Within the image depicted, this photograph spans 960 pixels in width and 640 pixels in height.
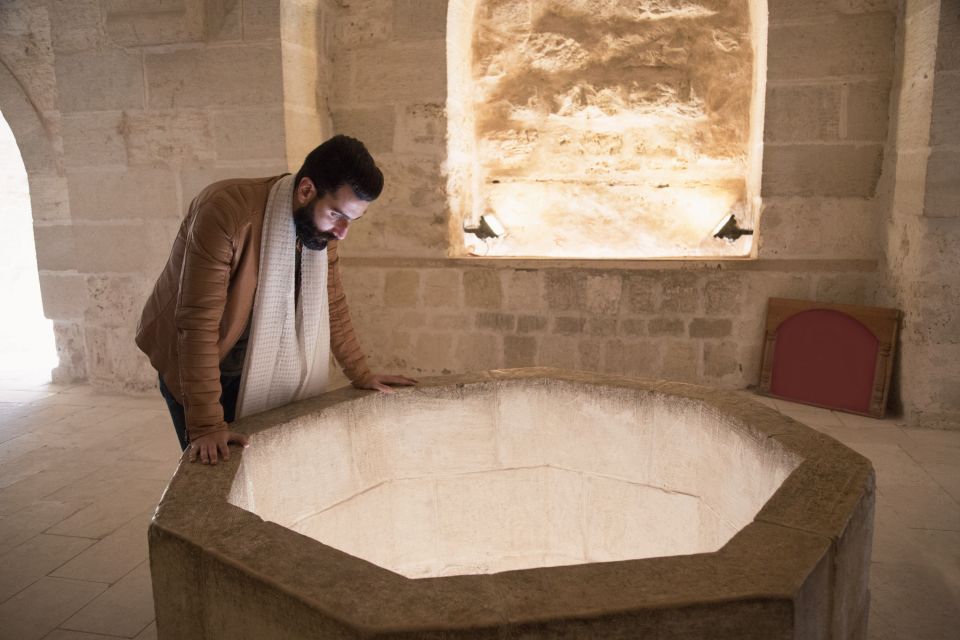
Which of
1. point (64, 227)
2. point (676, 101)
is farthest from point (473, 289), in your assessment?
point (64, 227)

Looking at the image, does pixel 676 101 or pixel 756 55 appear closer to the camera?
pixel 756 55

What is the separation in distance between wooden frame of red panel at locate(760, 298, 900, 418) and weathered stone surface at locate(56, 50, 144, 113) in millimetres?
3930

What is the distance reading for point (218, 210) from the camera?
1.94 m

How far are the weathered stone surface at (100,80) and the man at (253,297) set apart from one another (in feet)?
8.82

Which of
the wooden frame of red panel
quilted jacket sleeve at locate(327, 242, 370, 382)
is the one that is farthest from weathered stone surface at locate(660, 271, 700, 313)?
quilted jacket sleeve at locate(327, 242, 370, 382)

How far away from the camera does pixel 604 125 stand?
4.93 metres

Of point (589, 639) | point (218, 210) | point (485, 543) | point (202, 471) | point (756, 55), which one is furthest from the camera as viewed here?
point (756, 55)

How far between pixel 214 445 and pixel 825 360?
3446mm

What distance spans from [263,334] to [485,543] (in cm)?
107

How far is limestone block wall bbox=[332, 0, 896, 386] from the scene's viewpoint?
4004 mm

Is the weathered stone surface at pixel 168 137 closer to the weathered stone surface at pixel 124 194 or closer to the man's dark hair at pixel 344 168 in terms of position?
the weathered stone surface at pixel 124 194

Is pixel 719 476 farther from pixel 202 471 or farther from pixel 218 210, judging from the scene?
pixel 218 210

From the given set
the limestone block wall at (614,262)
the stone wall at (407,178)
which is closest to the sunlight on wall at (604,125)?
the limestone block wall at (614,262)

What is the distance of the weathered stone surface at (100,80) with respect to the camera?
14.0 ft
